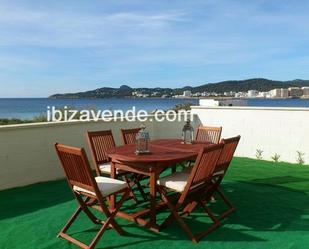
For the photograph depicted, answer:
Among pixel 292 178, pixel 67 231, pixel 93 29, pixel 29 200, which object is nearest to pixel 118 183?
pixel 67 231

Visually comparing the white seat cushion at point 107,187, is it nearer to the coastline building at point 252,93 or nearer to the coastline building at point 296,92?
the coastline building at point 296,92

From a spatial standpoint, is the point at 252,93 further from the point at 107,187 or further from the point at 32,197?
the point at 107,187

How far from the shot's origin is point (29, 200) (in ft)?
16.1

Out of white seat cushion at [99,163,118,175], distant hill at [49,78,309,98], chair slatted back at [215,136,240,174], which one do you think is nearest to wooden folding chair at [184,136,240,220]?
chair slatted back at [215,136,240,174]

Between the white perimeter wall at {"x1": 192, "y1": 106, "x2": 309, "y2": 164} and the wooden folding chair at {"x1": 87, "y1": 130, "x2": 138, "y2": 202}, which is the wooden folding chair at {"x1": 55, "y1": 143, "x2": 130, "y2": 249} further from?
Result: the white perimeter wall at {"x1": 192, "y1": 106, "x2": 309, "y2": 164}

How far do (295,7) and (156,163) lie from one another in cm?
969

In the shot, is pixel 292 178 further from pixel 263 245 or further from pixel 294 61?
pixel 294 61

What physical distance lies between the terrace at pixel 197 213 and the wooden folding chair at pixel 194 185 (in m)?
0.11

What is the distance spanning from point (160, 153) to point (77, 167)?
1.10 metres

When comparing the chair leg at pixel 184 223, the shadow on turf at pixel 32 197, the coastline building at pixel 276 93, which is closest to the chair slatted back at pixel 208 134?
the chair leg at pixel 184 223

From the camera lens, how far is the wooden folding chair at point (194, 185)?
137 inches

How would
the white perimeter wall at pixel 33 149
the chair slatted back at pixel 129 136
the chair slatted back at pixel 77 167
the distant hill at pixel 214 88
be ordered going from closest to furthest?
1. the chair slatted back at pixel 77 167
2. the chair slatted back at pixel 129 136
3. the white perimeter wall at pixel 33 149
4. the distant hill at pixel 214 88

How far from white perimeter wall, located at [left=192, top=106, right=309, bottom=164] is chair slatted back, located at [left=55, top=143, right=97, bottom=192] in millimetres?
5383

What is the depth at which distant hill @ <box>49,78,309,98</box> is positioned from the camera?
34.0 meters
